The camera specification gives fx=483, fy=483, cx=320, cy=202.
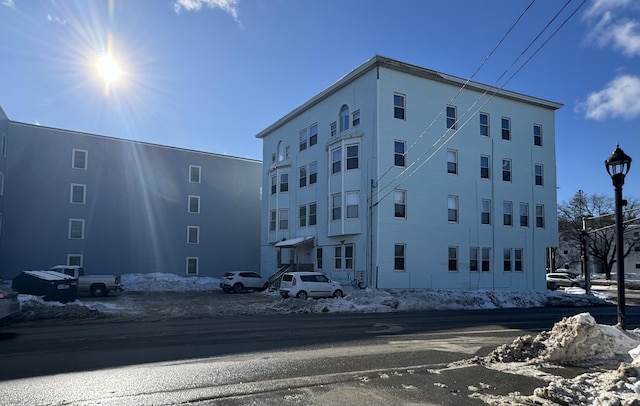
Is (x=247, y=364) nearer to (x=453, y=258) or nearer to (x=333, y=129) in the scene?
(x=453, y=258)

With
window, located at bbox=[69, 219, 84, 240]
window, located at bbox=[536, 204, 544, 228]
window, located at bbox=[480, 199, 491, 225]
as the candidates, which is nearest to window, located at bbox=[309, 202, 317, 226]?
window, located at bbox=[480, 199, 491, 225]

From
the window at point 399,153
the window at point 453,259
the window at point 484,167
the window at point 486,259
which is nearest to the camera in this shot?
the window at point 399,153

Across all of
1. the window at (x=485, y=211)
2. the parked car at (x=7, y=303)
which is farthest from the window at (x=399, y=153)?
the parked car at (x=7, y=303)

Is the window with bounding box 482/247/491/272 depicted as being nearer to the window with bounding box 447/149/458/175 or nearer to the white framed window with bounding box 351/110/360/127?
the window with bounding box 447/149/458/175

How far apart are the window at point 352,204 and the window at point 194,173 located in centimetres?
1855

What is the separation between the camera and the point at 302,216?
33750mm

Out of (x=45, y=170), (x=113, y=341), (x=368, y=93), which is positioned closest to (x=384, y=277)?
(x=368, y=93)

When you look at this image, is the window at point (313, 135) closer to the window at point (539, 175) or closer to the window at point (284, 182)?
the window at point (284, 182)

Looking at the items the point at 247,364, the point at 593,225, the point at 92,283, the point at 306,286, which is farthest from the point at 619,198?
the point at 593,225

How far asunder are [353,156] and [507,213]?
11529 mm

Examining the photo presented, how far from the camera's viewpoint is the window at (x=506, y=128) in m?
32.3

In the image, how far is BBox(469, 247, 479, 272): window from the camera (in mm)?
29984

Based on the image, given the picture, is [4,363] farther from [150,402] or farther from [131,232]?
[131,232]

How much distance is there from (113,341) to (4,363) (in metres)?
2.69
